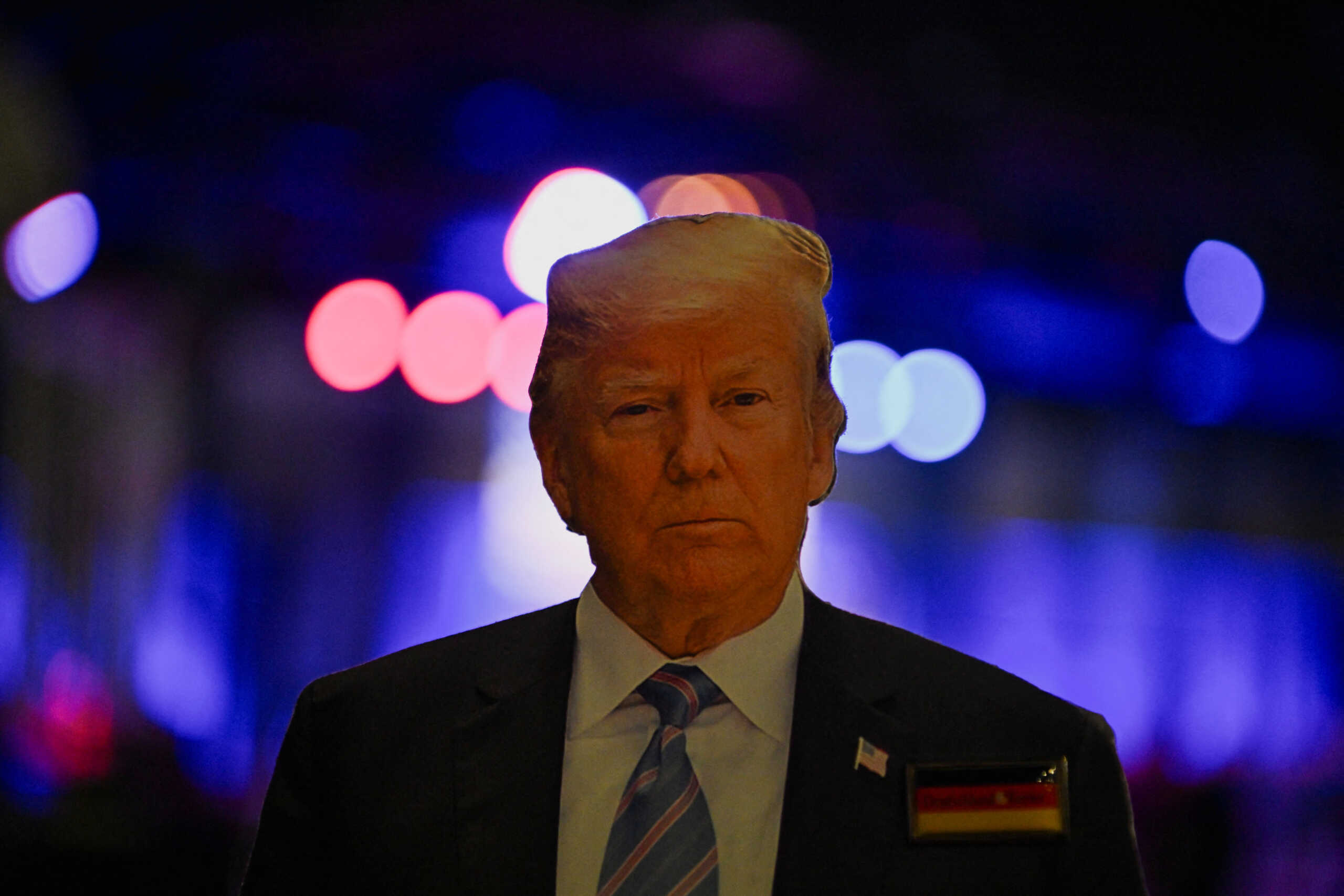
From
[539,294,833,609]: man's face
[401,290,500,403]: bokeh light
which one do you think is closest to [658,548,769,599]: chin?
[539,294,833,609]: man's face

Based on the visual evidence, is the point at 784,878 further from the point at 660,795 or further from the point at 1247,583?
the point at 1247,583

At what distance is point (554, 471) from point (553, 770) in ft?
1.43

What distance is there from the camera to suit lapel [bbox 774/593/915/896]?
1313mm

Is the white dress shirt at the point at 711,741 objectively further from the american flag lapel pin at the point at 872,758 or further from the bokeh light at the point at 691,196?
the bokeh light at the point at 691,196

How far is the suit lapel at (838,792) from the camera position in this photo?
1.31 meters

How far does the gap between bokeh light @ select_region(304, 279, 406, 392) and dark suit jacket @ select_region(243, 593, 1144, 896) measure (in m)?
4.06

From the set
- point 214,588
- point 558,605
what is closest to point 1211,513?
point 214,588

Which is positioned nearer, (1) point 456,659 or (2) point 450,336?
(1) point 456,659

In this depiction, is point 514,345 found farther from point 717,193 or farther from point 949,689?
point 949,689

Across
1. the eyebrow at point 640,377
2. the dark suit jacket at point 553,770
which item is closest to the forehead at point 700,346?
the eyebrow at point 640,377

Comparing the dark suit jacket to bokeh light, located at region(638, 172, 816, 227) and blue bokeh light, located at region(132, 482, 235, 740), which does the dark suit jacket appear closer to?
bokeh light, located at region(638, 172, 816, 227)

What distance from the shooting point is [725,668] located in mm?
1431

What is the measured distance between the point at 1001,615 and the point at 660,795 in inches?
238

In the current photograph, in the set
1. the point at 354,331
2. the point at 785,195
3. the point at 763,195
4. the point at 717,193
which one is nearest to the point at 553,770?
the point at 717,193
